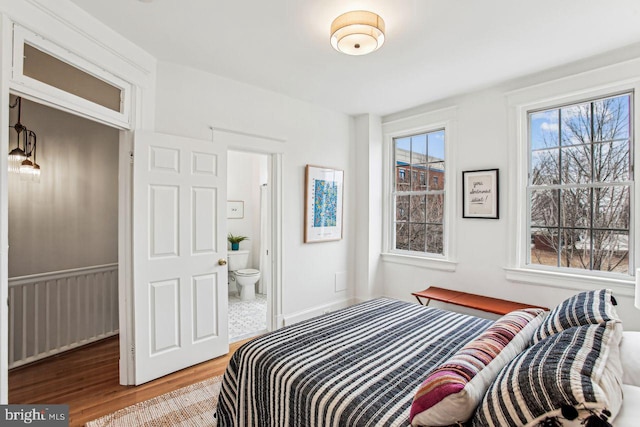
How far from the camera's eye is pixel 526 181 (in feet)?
10.1

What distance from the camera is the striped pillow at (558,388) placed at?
0.82 m

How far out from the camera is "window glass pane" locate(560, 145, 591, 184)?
2.77m

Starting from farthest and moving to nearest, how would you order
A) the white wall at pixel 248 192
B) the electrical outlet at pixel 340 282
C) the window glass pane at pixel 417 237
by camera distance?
the white wall at pixel 248 192
the electrical outlet at pixel 340 282
the window glass pane at pixel 417 237

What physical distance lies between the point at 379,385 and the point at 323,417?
0.27 metres

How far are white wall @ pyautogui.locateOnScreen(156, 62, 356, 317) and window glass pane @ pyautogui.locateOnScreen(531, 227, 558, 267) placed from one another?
1.97 meters

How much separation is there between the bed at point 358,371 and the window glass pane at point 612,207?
1462 mm

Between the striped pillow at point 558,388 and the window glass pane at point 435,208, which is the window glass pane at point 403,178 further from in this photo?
the striped pillow at point 558,388

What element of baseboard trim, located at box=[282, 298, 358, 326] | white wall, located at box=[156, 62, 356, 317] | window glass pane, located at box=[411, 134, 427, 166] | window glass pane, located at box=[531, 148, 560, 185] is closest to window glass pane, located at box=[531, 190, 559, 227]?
window glass pane, located at box=[531, 148, 560, 185]

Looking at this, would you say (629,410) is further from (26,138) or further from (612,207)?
(26,138)

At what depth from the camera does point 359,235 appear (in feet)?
13.7

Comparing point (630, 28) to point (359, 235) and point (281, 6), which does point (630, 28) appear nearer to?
point (281, 6)

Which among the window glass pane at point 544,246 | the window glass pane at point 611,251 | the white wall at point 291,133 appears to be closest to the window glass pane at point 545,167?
the window glass pane at point 544,246

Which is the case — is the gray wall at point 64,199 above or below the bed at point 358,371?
above

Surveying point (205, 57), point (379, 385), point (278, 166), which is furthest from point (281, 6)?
point (379, 385)
